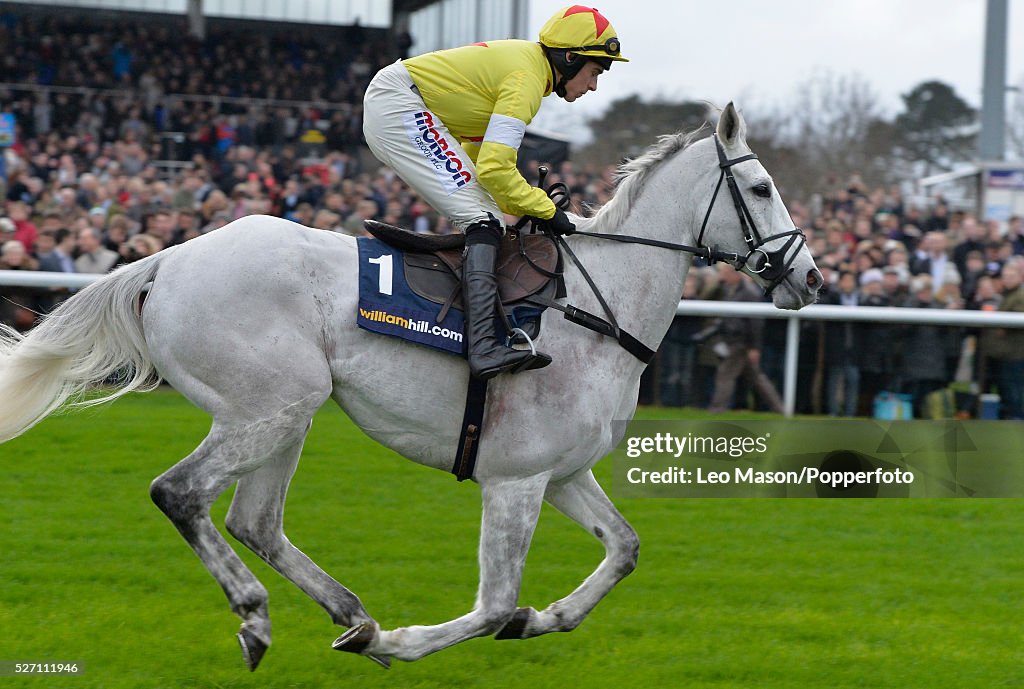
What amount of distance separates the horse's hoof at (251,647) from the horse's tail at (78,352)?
881 mm

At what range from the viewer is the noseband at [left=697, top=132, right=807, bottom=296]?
4348mm

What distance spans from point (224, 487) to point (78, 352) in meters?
0.69

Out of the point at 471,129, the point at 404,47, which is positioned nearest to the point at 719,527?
the point at 471,129

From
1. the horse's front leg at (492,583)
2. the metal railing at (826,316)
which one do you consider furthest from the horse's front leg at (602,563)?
the metal railing at (826,316)

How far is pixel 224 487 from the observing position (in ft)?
13.4

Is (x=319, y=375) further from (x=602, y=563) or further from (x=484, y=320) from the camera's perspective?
(x=602, y=563)

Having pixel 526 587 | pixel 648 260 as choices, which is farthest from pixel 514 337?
pixel 526 587

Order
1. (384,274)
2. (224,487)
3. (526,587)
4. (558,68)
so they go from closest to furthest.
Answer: (224,487) → (384,274) → (558,68) → (526,587)

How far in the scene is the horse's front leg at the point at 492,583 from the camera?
4105 mm

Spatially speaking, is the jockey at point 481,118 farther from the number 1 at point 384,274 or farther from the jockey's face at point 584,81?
the number 1 at point 384,274

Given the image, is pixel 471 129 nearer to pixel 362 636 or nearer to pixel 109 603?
pixel 362 636

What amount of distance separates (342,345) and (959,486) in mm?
4969

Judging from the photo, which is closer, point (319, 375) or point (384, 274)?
point (319, 375)

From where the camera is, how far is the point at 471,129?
4.41 metres
